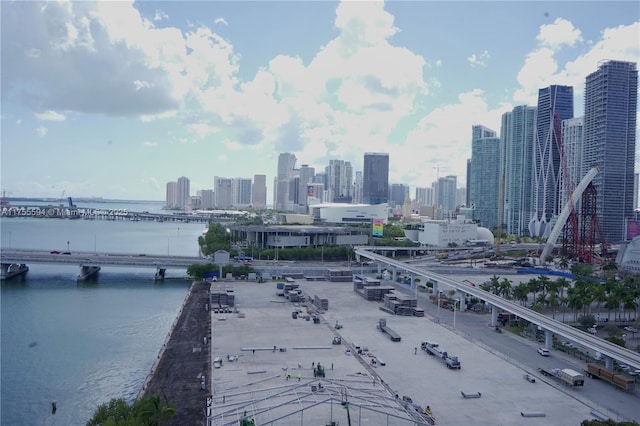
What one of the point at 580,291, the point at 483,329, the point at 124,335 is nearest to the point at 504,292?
the point at 580,291

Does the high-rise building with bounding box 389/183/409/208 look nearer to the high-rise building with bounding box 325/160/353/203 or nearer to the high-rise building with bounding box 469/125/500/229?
the high-rise building with bounding box 325/160/353/203

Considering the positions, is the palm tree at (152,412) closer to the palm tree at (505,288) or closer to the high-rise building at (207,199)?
the palm tree at (505,288)

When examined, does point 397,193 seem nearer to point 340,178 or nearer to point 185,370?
point 340,178

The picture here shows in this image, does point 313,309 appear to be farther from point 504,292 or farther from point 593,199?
point 593,199

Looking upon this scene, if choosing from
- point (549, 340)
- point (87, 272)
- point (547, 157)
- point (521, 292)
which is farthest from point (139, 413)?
point (547, 157)

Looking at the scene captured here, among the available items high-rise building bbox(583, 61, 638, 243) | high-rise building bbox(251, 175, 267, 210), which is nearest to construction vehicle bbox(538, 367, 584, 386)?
high-rise building bbox(583, 61, 638, 243)

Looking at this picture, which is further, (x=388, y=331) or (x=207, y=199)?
(x=207, y=199)

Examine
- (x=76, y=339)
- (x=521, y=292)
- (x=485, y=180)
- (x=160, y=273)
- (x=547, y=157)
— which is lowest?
(x=76, y=339)
